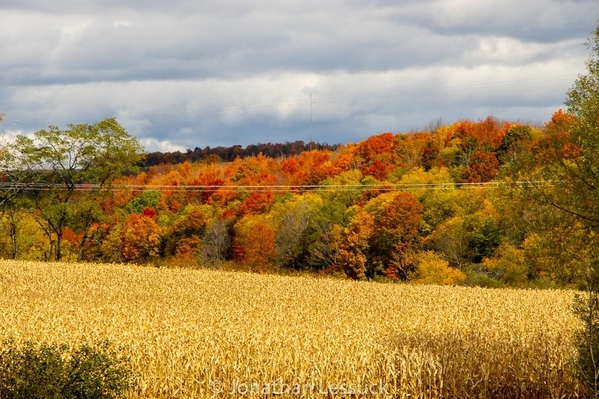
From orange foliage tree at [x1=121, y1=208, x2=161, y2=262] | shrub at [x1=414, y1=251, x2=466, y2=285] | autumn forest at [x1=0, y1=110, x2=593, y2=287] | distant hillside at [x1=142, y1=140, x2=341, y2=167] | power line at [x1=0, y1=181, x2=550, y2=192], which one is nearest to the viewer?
autumn forest at [x1=0, y1=110, x2=593, y2=287]

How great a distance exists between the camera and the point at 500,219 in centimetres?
7300

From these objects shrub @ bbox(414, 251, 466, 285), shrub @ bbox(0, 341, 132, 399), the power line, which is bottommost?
shrub @ bbox(414, 251, 466, 285)

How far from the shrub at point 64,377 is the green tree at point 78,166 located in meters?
46.0

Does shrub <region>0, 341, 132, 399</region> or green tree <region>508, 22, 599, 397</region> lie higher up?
green tree <region>508, 22, 599, 397</region>

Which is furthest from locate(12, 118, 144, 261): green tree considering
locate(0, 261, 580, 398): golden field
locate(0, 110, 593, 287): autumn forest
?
locate(0, 261, 580, 398): golden field

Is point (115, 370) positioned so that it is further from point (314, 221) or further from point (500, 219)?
point (314, 221)

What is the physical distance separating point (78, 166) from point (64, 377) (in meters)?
49.0

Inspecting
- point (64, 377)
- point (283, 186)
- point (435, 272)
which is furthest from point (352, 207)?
point (64, 377)

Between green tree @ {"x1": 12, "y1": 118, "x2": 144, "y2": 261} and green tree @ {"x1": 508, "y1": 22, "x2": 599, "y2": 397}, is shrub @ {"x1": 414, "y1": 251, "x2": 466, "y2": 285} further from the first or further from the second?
green tree @ {"x1": 508, "y1": 22, "x2": 599, "y2": 397}

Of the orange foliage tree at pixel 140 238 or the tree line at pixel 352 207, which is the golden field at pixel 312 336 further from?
the orange foliage tree at pixel 140 238

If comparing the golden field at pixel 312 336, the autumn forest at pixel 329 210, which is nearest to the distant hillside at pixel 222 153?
the autumn forest at pixel 329 210

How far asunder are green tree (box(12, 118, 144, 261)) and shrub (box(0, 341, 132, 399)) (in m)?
46.0

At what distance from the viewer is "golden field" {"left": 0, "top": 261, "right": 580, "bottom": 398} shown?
611 inches

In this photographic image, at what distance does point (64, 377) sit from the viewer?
15039mm
